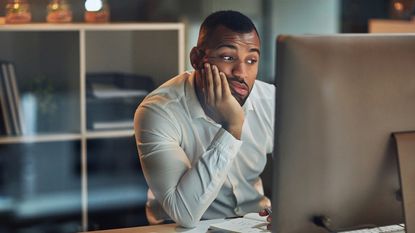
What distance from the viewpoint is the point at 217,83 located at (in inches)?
109

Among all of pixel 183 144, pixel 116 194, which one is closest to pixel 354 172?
pixel 183 144

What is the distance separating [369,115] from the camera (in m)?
1.67

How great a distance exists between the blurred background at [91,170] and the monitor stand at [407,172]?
134 centimetres

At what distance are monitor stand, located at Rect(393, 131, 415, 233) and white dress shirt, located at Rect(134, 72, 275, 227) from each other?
1060 millimetres

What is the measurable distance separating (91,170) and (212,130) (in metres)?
0.72

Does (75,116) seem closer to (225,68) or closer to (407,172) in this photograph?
(225,68)

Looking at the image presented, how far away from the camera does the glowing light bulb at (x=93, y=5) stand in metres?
3.07

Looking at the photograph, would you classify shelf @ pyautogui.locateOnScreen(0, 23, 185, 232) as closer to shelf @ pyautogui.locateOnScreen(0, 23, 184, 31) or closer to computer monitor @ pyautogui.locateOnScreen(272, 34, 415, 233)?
shelf @ pyautogui.locateOnScreen(0, 23, 184, 31)

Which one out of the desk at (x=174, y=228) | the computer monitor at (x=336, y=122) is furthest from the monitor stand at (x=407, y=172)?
the desk at (x=174, y=228)

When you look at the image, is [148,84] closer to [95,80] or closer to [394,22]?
[95,80]

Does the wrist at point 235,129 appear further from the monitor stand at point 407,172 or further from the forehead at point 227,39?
the monitor stand at point 407,172

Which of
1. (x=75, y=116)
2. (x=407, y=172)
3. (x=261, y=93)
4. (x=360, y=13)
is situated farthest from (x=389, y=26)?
(x=407, y=172)

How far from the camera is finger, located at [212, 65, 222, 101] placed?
9.06 feet

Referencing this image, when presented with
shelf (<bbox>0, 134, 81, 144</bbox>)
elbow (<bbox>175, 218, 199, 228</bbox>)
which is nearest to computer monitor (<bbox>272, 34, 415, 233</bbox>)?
elbow (<bbox>175, 218, 199, 228</bbox>)
